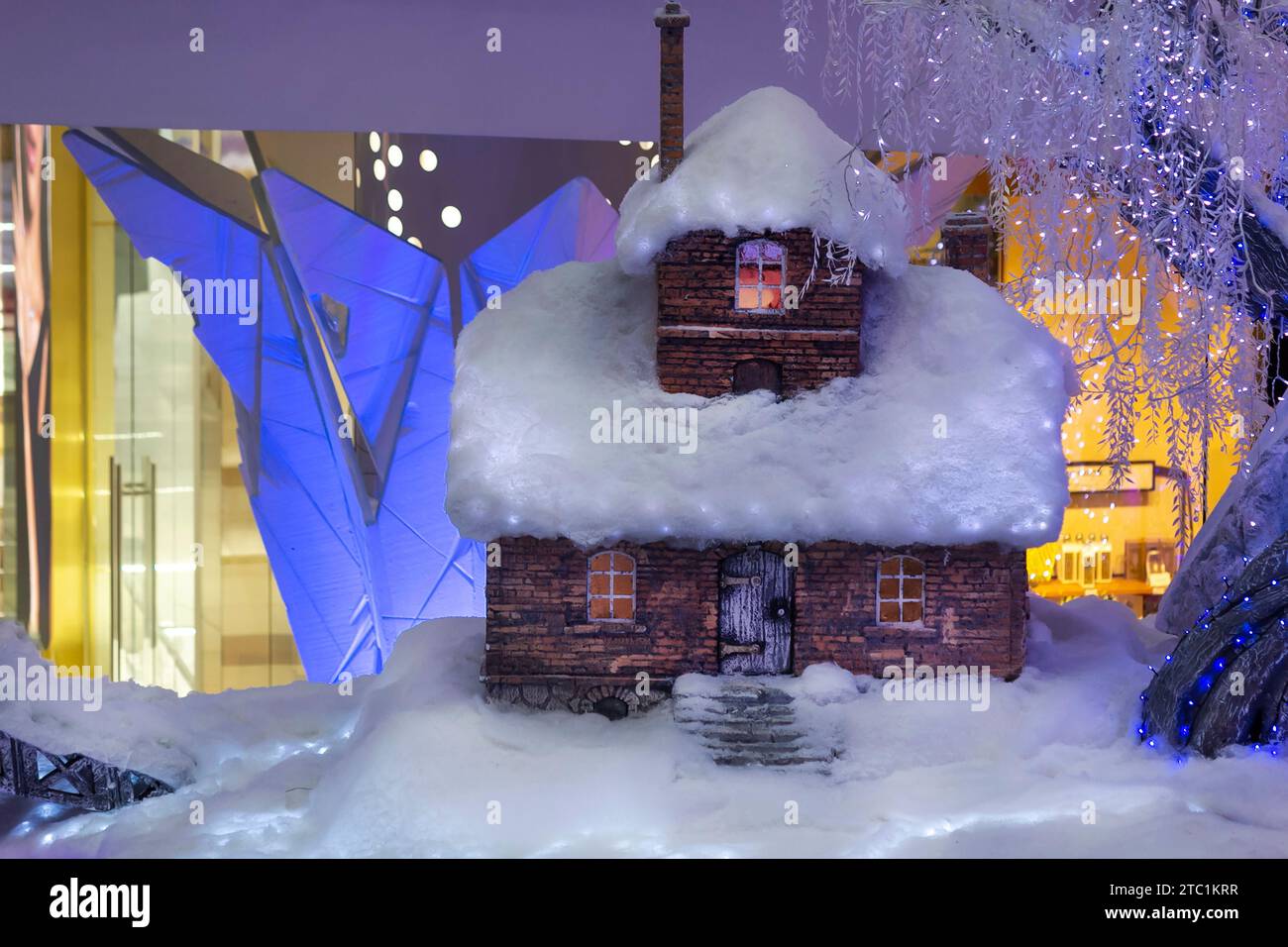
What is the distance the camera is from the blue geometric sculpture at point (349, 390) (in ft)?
39.4

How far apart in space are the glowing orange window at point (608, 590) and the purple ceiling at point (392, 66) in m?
4.22

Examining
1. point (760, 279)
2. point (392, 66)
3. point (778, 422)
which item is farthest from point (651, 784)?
point (392, 66)

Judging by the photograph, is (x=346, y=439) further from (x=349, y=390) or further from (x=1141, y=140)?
(x=1141, y=140)

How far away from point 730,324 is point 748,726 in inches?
104

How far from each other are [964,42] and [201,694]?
283 inches

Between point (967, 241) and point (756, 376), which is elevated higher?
point (967, 241)

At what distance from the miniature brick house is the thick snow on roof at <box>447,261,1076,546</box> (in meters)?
0.30

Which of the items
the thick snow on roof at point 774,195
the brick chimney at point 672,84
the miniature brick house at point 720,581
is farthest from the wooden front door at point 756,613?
the brick chimney at point 672,84

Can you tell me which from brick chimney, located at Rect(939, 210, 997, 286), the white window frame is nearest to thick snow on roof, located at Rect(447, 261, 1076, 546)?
the white window frame

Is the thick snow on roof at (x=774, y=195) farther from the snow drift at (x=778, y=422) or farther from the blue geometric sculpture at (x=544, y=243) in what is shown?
the blue geometric sculpture at (x=544, y=243)

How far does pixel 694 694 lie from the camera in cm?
794

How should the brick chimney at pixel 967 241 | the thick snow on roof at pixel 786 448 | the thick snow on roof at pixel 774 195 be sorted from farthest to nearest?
1. the brick chimney at pixel 967 241
2. the thick snow on roof at pixel 774 195
3. the thick snow on roof at pixel 786 448

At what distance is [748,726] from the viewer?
7.69 meters

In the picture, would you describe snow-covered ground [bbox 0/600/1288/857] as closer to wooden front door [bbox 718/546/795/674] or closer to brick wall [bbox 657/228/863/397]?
wooden front door [bbox 718/546/795/674]
